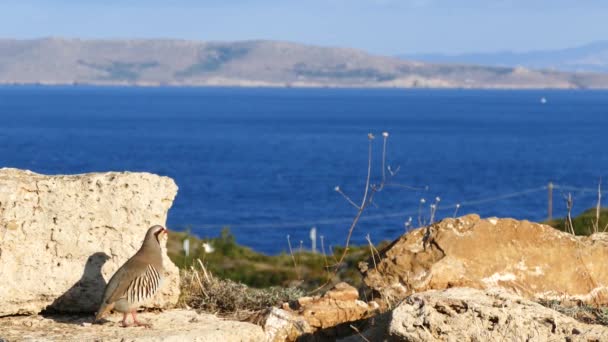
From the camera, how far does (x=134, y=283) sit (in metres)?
7.75

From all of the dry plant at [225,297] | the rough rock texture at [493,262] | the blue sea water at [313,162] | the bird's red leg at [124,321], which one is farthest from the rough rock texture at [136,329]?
the blue sea water at [313,162]

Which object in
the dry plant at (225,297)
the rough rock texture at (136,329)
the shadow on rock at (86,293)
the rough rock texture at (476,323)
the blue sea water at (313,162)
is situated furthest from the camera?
the blue sea water at (313,162)

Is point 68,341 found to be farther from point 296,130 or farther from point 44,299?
point 296,130

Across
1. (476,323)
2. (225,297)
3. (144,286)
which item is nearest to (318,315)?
(144,286)

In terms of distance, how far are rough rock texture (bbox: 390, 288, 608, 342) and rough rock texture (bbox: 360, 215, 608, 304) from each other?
69.9 inches

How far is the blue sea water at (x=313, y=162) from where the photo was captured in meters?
69.6

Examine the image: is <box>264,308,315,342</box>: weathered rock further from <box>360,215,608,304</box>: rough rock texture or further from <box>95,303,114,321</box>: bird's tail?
<box>95,303,114,321</box>: bird's tail

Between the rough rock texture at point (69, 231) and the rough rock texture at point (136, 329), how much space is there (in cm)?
22

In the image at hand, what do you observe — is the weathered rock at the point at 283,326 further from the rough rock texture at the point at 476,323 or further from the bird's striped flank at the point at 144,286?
the rough rock texture at the point at 476,323

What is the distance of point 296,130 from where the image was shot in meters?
155

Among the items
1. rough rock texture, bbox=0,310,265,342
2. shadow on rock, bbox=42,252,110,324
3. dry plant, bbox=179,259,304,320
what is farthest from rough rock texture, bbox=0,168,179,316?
dry plant, bbox=179,259,304,320

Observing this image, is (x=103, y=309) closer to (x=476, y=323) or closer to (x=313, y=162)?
(x=476, y=323)

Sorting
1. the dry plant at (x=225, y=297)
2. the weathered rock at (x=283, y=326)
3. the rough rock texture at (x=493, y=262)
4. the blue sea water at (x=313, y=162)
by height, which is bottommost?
the blue sea water at (x=313, y=162)

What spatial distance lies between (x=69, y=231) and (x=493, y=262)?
3628 millimetres
